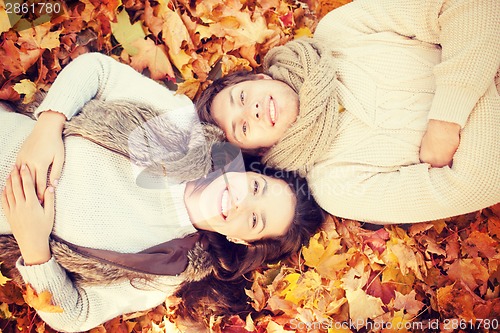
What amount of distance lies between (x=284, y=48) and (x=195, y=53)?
23 centimetres

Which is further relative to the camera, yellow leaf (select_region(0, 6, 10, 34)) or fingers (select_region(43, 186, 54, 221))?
yellow leaf (select_region(0, 6, 10, 34))

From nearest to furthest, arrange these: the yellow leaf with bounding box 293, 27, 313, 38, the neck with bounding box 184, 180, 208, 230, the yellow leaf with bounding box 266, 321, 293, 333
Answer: the neck with bounding box 184, 180, 208, 230 < the yellow leaf with bounding box 266, 321, 293, 333 < the yellow leaf with bounding box 293, 27, 313, 38

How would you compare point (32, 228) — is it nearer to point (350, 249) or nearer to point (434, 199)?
point (350, 249)

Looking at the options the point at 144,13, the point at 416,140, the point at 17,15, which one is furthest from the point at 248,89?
the point at 17,15

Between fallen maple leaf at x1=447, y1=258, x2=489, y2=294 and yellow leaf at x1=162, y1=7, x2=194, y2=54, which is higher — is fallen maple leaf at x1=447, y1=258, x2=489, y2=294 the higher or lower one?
the lower one

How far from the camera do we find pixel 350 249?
121 centimetres

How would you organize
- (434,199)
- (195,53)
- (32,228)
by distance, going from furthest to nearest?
1. (195,53)
2. (434,199)
3. (32,228)

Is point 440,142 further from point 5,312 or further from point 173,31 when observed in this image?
point 5,312

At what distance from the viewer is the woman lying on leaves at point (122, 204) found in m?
0.99

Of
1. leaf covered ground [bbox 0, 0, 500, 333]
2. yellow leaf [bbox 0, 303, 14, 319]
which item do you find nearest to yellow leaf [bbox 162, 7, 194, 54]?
leaf covered ground [bbox 0, 0, 500, 333]

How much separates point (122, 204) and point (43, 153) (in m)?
0.19

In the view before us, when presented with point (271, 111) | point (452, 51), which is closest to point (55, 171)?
point (271, 111)

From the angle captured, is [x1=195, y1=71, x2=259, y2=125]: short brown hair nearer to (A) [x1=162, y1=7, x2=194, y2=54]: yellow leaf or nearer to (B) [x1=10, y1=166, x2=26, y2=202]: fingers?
(A) [x1=162, y1=7, x2=194, y2=54]: yellow leaf

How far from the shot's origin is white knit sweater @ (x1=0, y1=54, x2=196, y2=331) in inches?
39.1
